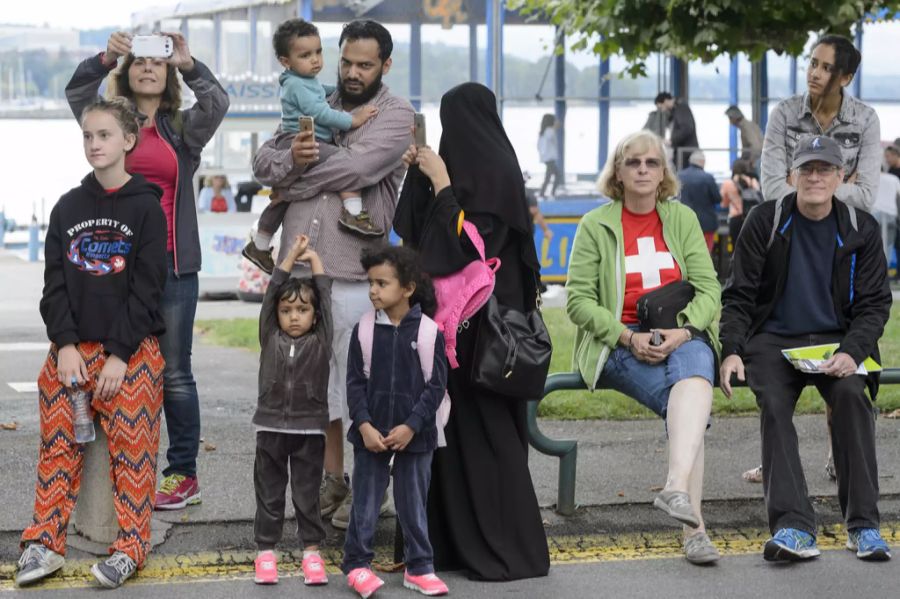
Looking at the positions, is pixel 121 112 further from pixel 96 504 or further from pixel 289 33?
pixel 96 504

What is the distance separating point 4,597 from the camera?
16.5 feet

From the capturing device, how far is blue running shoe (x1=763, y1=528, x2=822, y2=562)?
18.1 feet

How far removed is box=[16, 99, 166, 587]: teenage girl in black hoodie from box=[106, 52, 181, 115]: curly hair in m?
0.61

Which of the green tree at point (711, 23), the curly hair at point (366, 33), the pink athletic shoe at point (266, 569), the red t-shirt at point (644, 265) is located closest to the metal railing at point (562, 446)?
the red t-shirt at point (644, 265)

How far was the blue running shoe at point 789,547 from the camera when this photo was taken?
5527mm

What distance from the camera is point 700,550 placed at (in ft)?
18.3

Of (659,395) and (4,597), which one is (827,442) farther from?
(4,597)

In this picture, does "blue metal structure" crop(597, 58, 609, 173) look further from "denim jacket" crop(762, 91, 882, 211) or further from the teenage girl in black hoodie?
the teenage girl in black hoodie

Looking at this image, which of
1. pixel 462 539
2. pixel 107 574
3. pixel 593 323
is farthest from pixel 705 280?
pixel 107 574

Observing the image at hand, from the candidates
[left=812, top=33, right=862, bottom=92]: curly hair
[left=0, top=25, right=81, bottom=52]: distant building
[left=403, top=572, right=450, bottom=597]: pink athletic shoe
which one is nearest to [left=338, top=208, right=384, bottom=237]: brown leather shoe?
[left=403, top=572, right=450, bottom=597]: pink athletic shoe

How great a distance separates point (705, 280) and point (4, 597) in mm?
2991

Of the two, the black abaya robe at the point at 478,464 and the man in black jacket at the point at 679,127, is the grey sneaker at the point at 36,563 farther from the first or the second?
the man in black jacket at the point at 679,127

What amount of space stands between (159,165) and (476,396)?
1.61 meters

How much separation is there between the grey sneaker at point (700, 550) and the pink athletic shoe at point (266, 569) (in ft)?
5.09
